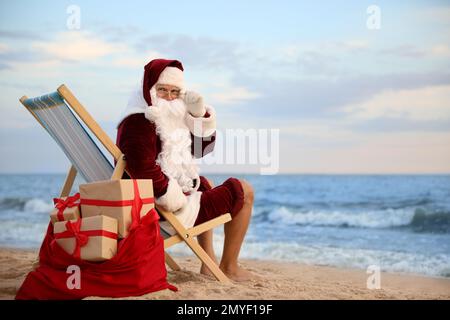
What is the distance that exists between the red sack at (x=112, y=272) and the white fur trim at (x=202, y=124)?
2.58ft

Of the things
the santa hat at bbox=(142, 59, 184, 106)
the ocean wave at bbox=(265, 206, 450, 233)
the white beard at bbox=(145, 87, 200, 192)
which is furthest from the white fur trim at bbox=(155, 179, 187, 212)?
the ocean wave at bbox=(265, 206, 450, 233)

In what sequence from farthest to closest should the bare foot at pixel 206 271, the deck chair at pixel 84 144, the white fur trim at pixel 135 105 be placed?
1. the bare foot at pixel 206 271
2. the white fur trim at pixel 135 105
3. the deck chair at pixel 84 144

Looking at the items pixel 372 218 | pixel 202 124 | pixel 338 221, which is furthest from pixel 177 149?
pixel 372 218

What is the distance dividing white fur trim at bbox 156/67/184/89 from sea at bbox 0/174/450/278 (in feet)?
12.5

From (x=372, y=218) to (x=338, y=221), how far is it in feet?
3.05

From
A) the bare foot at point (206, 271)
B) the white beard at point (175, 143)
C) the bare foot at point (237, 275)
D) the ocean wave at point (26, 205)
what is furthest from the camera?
the ocean wave at point (26, 205)

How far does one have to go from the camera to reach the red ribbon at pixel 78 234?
3447mm

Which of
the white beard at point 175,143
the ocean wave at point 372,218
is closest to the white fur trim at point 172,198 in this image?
the white beard at point 175,143

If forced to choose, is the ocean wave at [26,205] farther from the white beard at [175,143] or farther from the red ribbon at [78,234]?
the red ribbon at [78,234]

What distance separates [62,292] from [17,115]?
43.3 feet

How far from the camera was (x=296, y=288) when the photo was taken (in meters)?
4.18

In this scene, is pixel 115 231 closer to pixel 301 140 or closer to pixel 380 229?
pixel 380 229

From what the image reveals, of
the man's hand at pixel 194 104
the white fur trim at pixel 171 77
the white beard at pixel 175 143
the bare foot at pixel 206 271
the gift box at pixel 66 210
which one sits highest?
the white fur trim at pixel 171 77

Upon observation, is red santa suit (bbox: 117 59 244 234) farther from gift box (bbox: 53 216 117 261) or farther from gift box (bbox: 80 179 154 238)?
gift box (bbox: 53 216 117 261)
